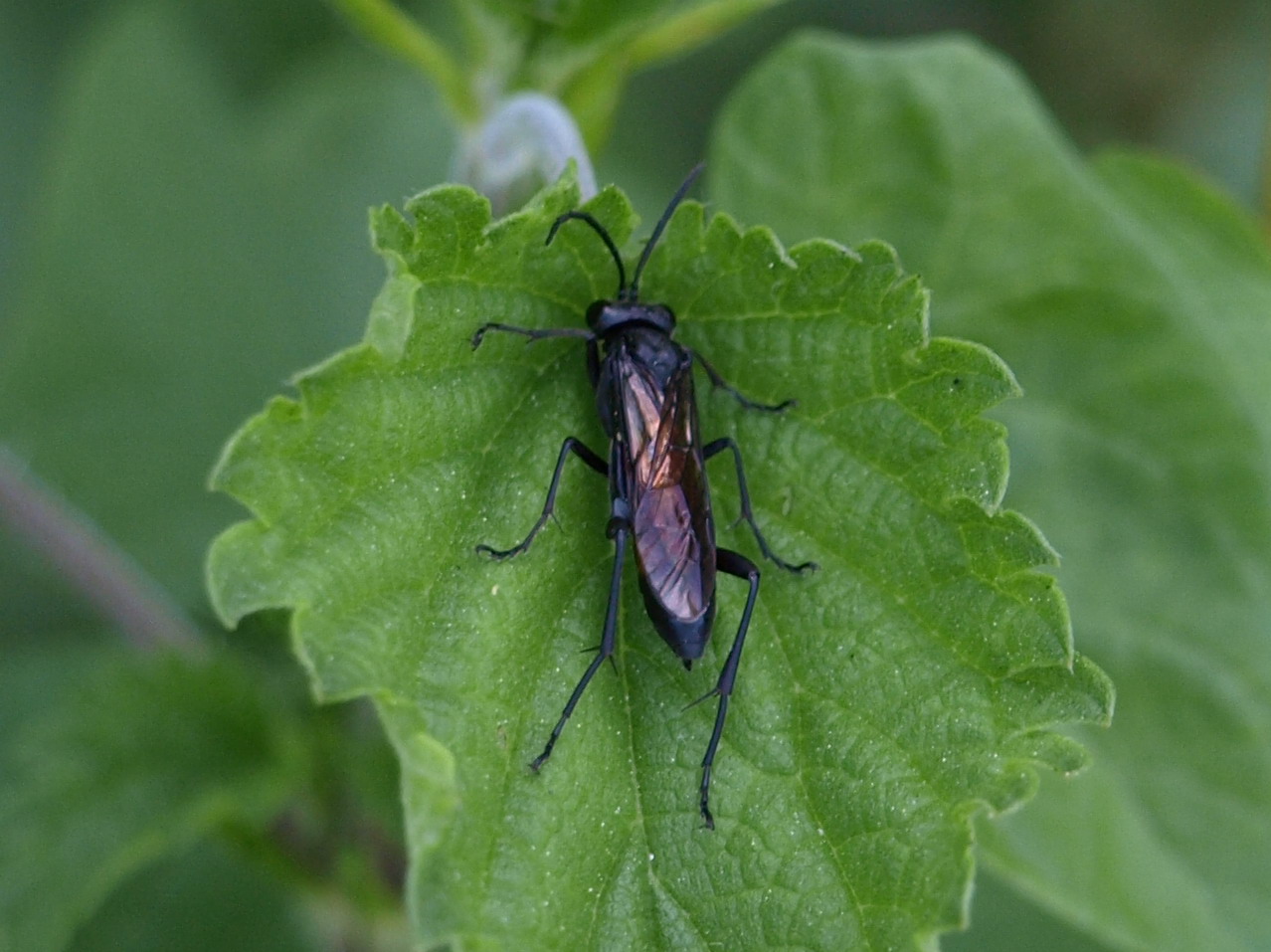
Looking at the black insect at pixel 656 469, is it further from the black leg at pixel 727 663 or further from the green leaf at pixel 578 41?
the green leaf at pixel 578 41

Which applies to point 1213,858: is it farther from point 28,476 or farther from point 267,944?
point 28,476

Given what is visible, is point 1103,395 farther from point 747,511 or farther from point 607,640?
point 607,640

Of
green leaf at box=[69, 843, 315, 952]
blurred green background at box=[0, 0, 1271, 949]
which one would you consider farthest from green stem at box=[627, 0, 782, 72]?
green leaf at box=[69, 843, 315, 952]

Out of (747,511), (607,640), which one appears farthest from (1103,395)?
(607,640)


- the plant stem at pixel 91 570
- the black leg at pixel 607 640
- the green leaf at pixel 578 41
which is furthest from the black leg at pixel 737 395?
the plant stem at pixel 91 570

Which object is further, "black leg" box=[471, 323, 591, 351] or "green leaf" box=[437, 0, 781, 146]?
"green leaf" box=[437, 0, 781, 146]

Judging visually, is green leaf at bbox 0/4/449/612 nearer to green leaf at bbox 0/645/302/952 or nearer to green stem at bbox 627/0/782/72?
green leaf at bbox 0/645/302/952

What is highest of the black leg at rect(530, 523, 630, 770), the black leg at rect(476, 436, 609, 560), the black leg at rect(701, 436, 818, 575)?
the black leg at rect(476, 436, 609, 560)

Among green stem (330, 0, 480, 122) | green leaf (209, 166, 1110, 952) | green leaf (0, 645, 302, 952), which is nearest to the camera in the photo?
green leaf (209, 166, 1110, 952)
